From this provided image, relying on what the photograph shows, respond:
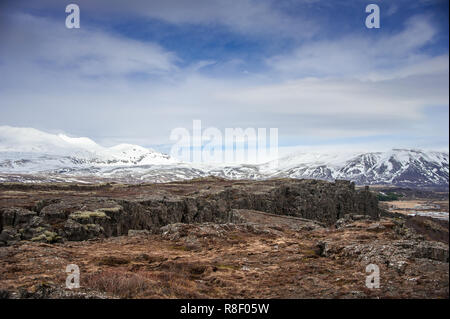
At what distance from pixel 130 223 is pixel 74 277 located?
2044 centimetres

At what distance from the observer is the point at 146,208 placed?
1544 inches

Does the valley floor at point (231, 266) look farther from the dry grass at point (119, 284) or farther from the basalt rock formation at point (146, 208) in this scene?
the basalt rock formation at point (146, 208)

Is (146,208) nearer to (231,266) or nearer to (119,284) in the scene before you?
(231,266)

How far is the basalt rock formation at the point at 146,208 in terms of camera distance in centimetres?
2864

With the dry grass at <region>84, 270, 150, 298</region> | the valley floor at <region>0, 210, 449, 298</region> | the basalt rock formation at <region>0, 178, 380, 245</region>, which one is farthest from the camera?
the basalt rock formation at <region>0, 178, 380, 245</region>

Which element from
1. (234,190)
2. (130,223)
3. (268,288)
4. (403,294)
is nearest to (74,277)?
(268,288)

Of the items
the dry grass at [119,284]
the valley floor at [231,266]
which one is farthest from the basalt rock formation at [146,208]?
the dry grass at [119,284]

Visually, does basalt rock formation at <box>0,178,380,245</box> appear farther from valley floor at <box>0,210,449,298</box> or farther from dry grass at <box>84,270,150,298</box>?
dry grass at <box>84,270,150,298</box>

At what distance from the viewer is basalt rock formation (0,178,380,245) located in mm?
28641

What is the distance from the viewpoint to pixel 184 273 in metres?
17.8

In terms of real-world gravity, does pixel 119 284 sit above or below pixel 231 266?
above

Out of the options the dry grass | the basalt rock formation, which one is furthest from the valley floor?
the basalt rock formation

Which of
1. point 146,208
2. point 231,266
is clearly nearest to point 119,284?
point 231,266

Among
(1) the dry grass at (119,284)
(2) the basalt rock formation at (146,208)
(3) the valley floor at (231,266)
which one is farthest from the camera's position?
(2) the basalt rock formation at (146,208)
